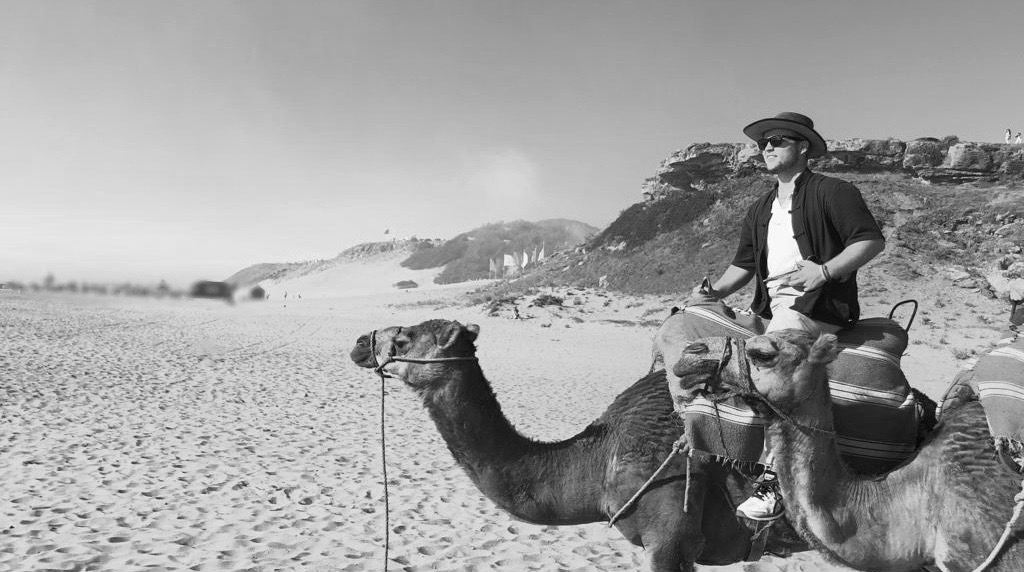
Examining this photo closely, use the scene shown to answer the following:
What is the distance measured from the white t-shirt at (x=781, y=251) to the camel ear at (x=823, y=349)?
0.83 metres

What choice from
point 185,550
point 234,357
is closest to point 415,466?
point 185,550

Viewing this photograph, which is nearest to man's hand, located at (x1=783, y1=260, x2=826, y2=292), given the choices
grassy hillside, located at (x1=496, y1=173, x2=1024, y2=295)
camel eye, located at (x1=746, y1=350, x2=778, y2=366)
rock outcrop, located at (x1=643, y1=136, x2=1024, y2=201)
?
camel eye, located at (x1=746, y1=350, x2=778, y2=366)

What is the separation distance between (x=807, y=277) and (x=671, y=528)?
4.49ft

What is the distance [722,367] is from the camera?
7.11 ft

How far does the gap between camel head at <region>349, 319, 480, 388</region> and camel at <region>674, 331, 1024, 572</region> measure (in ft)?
3.97

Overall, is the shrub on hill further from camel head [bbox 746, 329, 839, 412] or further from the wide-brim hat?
camel head [bbox 746, 329, 839, 412]

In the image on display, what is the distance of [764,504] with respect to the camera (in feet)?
8.93

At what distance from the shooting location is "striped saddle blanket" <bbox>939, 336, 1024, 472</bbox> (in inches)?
82.2

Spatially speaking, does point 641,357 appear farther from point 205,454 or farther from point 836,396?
point 836,396

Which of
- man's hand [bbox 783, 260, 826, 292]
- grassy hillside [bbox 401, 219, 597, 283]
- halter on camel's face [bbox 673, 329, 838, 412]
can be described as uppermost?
grassy hillside [bbox 401, 219, 597, 283]

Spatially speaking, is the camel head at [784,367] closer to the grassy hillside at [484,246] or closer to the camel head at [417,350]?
the camel head at [417,350]

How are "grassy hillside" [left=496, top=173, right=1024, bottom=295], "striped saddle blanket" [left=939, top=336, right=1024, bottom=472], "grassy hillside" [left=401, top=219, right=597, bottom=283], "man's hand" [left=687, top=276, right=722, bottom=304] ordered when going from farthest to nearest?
1. "grassy hillside" [left=401, top=219, right=597, bottom=283]
2. "grassy hillside" [left=496, top=173, right=1024, bottom=295]
3. "man's hand" [left=687, top=276, right=722, bottom=304]
4. "striped saddle blanket" [left=939, top=336, right=1024, bottom=472]

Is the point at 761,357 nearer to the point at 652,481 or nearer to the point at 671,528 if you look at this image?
the point at 652,481

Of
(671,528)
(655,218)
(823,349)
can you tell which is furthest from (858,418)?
(655,218)
